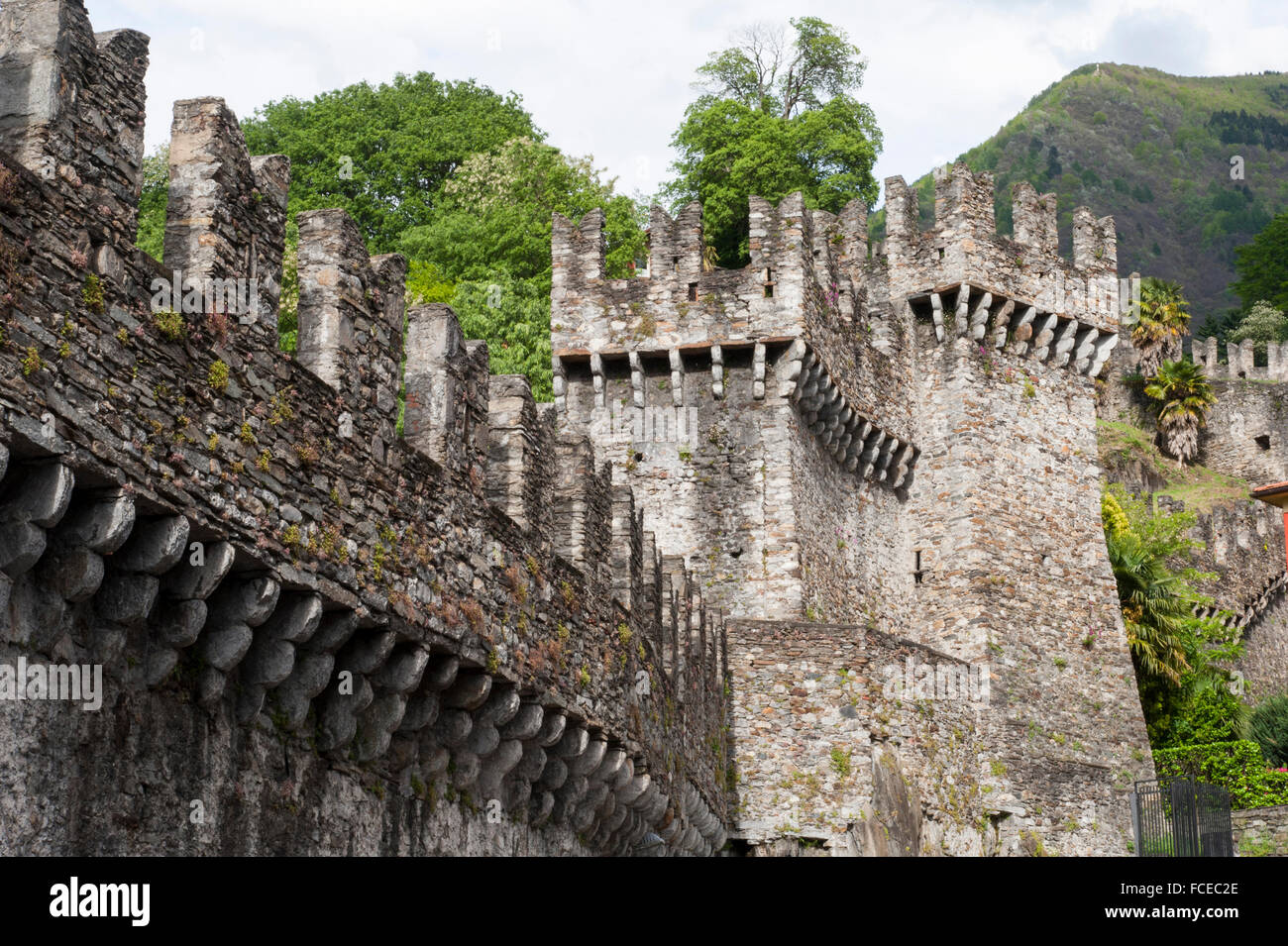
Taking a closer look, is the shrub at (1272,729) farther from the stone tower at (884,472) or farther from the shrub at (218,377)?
the shrub at (218,377)

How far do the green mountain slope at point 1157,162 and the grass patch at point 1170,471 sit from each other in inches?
2030

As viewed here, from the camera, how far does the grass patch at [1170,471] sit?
4397cm

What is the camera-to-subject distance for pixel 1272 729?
33500 millimetres

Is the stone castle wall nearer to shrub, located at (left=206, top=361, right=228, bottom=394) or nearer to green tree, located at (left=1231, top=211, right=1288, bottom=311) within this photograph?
shrub, located at (left=206, top=361, right=228, bottom=394)

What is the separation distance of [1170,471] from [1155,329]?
13.3 ft

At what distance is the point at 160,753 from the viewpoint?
8.40 metres

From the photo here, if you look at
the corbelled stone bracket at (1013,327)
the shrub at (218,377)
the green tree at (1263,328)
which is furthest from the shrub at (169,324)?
the green tree at (1263,328)

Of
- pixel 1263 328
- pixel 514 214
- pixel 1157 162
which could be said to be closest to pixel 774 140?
pixel 514 214

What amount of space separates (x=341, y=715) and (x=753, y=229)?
688 inches

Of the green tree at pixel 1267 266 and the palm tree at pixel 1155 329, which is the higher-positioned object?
the green tree at pixel 1267 266

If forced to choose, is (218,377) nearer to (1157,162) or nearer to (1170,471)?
(1170,471)

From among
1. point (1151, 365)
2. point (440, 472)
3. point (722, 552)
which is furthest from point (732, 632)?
point (1151, 365)

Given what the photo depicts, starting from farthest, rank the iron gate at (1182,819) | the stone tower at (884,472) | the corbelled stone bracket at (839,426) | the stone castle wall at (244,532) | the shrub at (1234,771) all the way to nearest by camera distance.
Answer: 1. the shrub at (1234,771)
2. the corbelled stone bracket at (839,426)
3. the iron gate at (1182,819)
4. the stone tower at (884,472)
5. the stone castle wall at (244,532)

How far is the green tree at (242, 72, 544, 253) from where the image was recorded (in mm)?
39312
